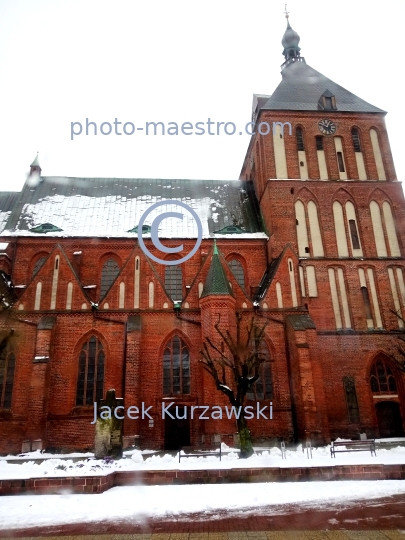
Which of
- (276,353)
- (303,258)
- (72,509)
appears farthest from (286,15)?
(72,509)

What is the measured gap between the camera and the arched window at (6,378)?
68.1 ft

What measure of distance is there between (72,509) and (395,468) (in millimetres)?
8237

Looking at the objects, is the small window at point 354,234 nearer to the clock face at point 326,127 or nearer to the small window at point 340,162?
the small window at point 340,162

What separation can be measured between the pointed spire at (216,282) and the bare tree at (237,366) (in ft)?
5.28

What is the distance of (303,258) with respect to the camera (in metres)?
25.0

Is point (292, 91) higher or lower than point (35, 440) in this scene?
higher

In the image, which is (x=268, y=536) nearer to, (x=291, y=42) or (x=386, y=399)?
(x=386, y=399)

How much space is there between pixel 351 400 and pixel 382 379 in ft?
7.53

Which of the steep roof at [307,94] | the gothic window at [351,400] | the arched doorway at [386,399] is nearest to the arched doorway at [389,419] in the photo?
the arched doorway at [386,399]

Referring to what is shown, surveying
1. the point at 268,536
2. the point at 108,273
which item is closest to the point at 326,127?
the point at 108,273

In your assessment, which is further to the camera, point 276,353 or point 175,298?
point 175,298

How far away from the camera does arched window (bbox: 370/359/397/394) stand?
74.8 ft

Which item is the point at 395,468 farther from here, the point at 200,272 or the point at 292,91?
the point at 292,91

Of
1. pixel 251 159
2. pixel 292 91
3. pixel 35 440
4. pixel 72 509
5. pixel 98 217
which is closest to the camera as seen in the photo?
pixel 72 509
